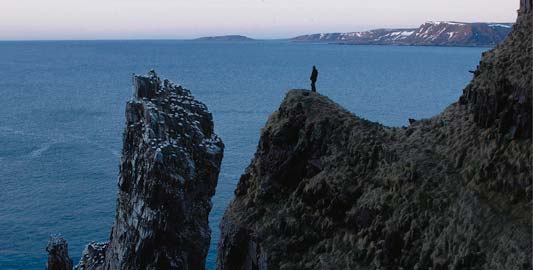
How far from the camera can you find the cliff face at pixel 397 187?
1220 inches

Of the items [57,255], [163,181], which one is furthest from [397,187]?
[57,255]

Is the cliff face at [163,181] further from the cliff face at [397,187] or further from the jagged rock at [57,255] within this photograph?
the cliff face at [397,187]

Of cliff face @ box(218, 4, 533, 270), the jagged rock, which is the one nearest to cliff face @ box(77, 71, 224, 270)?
the jagged rock

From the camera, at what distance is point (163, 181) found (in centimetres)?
5081

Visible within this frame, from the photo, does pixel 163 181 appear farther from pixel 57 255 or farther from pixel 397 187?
pixel 397 187

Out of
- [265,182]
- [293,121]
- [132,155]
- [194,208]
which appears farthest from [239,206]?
[132,155]

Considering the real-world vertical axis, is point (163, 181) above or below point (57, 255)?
above

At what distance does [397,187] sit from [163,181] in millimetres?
23399

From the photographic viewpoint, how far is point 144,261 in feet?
168

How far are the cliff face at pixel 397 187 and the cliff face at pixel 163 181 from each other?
9.37 meters

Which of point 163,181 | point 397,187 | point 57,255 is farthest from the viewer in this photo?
point 57,255

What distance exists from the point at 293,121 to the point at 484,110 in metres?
14.0

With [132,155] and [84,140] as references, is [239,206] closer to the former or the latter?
[132,155]

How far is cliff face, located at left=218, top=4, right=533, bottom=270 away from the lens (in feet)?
102
